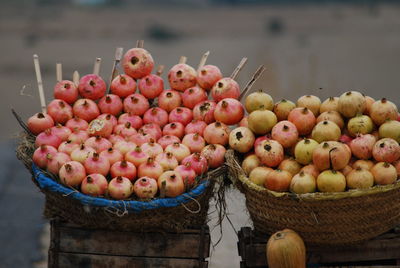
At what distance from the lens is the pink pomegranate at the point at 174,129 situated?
12.0 feet

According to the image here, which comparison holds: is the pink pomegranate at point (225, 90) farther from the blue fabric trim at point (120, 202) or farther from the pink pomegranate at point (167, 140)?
the blue fabric trim at point (120, 202)

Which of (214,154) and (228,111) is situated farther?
(228,111)

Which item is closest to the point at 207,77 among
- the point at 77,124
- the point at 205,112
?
the point at 205,112

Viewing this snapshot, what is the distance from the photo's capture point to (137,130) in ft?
12.4

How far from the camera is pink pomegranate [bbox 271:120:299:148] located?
3316 mm

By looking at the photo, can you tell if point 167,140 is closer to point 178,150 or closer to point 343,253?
point 178,150

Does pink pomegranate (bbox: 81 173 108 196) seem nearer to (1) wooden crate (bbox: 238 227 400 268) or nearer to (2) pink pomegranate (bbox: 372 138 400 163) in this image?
(1) wooden crate (bbox: 238 227 400 268)

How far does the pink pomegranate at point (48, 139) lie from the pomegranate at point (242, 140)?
40.0 inches

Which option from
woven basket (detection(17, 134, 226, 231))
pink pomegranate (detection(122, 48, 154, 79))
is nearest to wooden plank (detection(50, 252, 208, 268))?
woven basket (detection(17, 134, 226, 231))

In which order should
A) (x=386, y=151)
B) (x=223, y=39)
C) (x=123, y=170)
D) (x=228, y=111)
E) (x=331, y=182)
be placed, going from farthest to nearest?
1. (x=223, y=39)
2. (x=228, y=111)
3. (x=123, y=170)
4. (x=386, y=151)
5. (x=331, y=182)

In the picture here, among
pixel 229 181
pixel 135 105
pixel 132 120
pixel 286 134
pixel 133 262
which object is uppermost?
pixel 135 105

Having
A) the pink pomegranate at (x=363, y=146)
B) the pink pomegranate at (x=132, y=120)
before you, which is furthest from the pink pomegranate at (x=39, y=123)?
the pink pomegranate at (x=363, y=146)

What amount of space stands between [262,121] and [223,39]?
22.6 metres

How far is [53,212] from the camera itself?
332 centimetres
